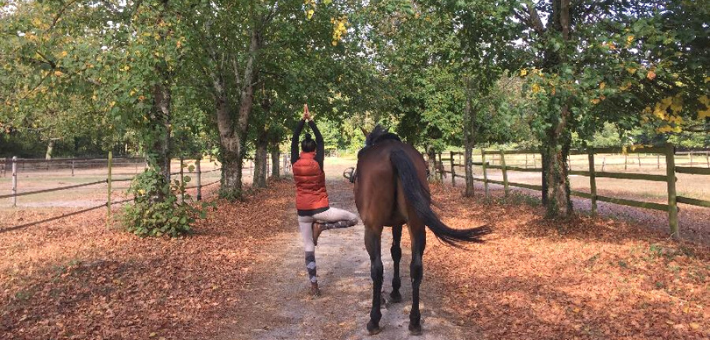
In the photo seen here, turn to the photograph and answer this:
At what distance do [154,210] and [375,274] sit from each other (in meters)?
6.18

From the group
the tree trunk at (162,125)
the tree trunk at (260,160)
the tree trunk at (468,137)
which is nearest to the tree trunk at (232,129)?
the tree trunk at (260,160)

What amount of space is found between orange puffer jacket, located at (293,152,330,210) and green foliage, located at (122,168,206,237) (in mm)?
4397

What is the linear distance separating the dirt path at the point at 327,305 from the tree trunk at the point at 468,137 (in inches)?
369

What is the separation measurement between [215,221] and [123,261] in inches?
185

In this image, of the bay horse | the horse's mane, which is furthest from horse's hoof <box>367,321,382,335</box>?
the horse's mane

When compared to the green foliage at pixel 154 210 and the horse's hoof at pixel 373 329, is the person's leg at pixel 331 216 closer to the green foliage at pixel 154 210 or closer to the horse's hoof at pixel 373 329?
the horse's hoof at pixel 373 329

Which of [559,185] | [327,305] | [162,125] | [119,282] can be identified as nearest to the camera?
[327,305]

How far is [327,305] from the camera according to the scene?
5598mm

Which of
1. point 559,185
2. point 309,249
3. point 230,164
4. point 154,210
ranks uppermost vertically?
point 230,164

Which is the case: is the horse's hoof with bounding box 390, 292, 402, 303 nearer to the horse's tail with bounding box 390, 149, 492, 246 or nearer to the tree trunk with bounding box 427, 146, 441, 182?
the horse's tail with bounding box 390, 149, 492, 246

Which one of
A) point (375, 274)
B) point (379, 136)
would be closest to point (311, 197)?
point (379, 136)

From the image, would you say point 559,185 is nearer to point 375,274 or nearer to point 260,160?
point 375,274

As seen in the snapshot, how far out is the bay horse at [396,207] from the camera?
4.72 metres

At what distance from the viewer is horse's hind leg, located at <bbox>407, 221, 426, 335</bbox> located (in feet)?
15.3
